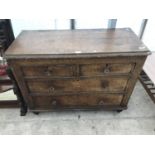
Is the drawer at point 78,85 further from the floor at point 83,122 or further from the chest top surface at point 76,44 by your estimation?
the floor at point 83,122

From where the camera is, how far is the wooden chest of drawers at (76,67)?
118 centimetres

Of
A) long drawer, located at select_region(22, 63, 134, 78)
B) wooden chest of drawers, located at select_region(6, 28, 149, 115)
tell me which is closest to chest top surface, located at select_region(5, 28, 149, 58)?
wooden chest of drawers, located at select_region(6, 28, 149, 115)

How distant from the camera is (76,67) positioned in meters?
1.25

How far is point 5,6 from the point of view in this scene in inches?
44.4

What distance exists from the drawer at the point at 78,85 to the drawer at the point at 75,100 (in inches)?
A: 3.4

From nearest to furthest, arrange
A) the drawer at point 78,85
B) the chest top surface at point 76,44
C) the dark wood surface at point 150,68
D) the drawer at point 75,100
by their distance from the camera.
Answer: the chest top surface at point 76,44 → the drawer at point 78,85 → the drawer at point 75,100 → the dark wood surface at point 150,68

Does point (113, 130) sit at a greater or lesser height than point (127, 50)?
lesser

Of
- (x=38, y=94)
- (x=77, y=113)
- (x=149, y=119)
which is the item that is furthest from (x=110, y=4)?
(x=149, y=119)

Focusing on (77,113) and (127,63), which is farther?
(77,113)

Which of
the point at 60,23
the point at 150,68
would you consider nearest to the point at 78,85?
the point at 60,23

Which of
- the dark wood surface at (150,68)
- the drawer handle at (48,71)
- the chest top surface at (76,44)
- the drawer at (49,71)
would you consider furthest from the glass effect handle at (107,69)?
the dark wood surface at (150,68)

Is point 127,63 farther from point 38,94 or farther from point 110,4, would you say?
point 38,94

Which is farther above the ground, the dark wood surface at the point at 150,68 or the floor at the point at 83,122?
the dark wood surface at the point at 150,68

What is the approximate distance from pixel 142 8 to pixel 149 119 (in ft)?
3.67
